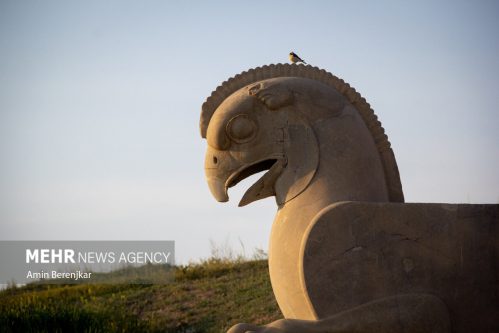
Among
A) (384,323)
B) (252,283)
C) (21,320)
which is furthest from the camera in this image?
(252,283)

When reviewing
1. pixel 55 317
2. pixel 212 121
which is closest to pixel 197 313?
pixel 55 317

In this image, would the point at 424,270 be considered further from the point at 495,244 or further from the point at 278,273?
the point at 278,273

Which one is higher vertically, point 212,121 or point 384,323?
point 212,121

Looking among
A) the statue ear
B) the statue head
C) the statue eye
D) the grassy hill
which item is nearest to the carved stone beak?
the statue head

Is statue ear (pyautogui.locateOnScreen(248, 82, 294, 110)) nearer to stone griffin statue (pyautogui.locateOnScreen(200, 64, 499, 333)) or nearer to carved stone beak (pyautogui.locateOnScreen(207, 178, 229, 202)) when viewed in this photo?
stone griffin statue (pyautogui.locateOnScreen(200, 64, 499, 333))

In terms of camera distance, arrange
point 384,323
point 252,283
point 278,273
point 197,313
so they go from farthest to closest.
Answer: point 252,283, point 197,313, point 278,273, point 384,323

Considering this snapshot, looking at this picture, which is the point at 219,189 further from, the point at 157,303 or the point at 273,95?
the point at 157,303

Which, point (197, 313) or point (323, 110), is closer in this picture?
point (323, 110)

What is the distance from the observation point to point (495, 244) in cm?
543

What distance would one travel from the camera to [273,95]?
233 inches

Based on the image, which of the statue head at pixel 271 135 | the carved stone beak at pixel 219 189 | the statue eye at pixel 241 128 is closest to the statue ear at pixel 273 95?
the statue head at pixel 271 135

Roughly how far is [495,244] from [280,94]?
1.83 m

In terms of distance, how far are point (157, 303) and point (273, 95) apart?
25.1 ft

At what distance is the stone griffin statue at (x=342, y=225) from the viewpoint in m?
5.35
